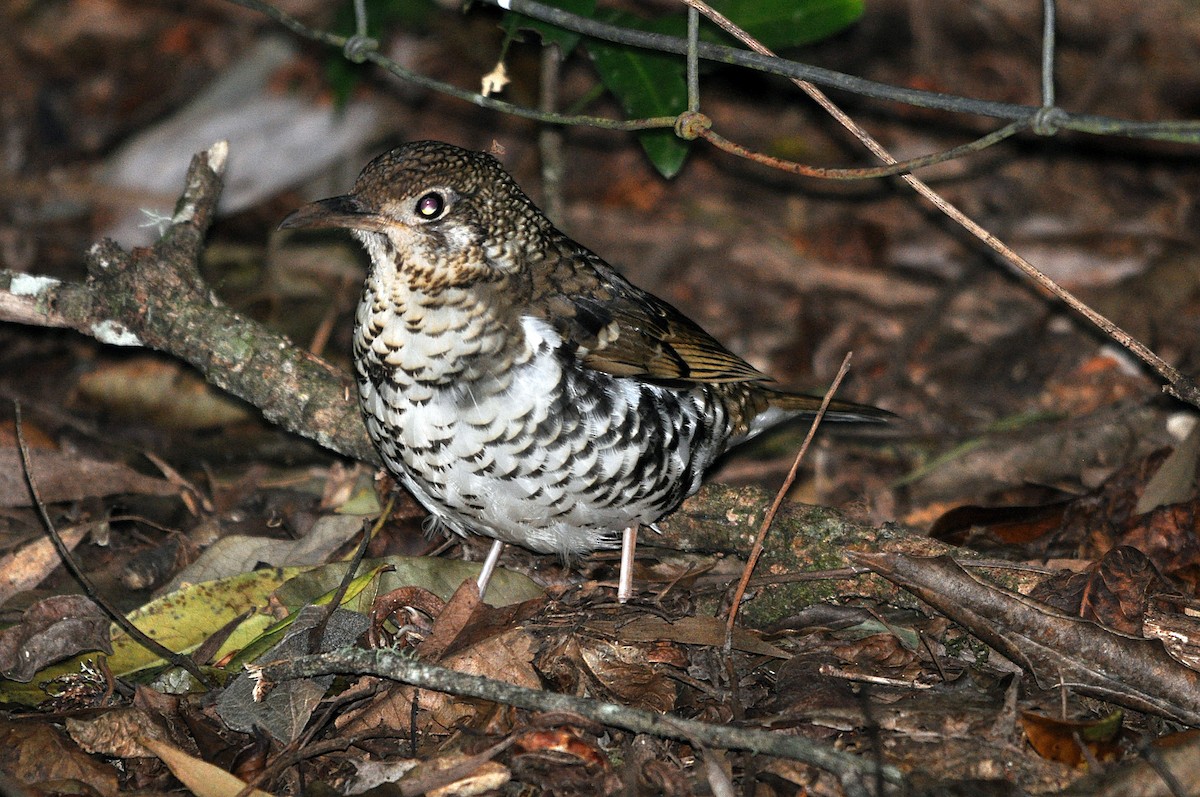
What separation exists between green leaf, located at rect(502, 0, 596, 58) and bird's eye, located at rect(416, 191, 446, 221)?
3.67ft

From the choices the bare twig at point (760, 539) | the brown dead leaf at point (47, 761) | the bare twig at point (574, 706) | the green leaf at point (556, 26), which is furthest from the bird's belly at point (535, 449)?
the green leaf at point (556, 26)

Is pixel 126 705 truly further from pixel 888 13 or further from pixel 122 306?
pixel 888 13

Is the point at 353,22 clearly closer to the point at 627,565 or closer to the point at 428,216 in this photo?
the point at 428,216

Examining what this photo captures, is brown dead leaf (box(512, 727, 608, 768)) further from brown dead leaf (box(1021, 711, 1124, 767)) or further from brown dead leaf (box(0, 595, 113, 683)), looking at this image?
brown dead leaf (box(0, 595, 113, 683))

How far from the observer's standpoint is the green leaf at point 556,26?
4.88 metres

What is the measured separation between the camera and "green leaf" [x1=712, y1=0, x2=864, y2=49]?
5.19 m

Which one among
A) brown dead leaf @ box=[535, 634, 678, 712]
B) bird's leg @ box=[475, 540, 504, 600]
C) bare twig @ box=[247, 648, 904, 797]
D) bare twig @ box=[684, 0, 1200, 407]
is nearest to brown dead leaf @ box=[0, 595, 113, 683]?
bare twig @ box=[247, 648, 904, 797]

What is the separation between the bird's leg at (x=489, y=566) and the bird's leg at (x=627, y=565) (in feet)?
1.63

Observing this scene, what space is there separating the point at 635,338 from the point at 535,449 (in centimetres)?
68

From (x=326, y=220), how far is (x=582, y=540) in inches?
60.5

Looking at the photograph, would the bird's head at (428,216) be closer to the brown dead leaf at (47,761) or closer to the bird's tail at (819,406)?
the bird's tail at (819,406)

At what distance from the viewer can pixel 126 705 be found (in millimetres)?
4031

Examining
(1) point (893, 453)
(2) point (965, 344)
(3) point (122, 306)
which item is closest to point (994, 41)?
(2) point (965, 344)

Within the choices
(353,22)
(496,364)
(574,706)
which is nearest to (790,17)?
(353,22)
